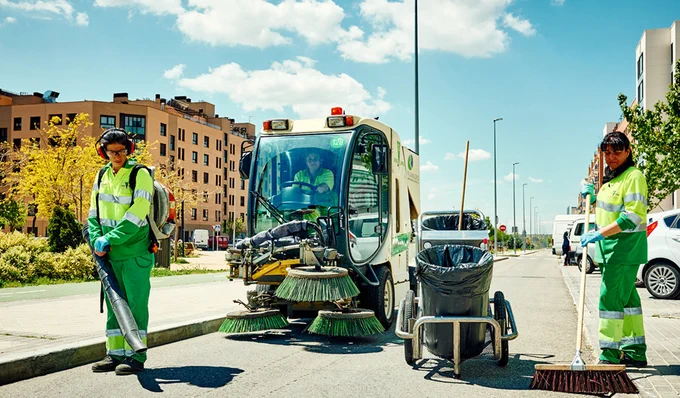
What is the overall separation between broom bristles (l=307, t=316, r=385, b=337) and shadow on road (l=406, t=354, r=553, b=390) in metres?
1.01

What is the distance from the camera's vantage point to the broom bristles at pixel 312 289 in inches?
281

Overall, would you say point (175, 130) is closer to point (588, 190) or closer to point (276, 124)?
point (276, 124)

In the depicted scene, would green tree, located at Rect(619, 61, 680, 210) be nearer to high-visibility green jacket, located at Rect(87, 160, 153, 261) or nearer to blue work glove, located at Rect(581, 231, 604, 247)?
blue work glove, located at Rect(581, 231, 604, 247)

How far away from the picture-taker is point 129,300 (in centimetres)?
588

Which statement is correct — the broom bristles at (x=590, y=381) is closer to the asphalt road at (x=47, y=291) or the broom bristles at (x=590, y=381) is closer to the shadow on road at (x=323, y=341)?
the shadow on road at (x=323, y=341)

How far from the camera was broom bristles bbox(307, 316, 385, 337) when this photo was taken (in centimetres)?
732

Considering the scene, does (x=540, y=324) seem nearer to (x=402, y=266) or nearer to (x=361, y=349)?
(x=402, y=266)

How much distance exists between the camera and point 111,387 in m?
5.37

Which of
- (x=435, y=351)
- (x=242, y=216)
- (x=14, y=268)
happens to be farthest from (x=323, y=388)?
(x=242, y=216)

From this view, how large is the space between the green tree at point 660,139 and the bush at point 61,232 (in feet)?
56.2

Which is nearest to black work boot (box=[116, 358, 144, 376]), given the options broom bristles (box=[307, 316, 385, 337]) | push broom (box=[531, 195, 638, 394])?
broom bristles (box=[307, 316, 385, 337])

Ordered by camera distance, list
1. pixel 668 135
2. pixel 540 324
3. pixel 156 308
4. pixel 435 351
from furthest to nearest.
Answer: pixel 668 135 < pixel 156 308 < pixel 540 324 < pixel 435 351

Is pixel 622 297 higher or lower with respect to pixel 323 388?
higher

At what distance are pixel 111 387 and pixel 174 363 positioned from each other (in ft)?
3.79
